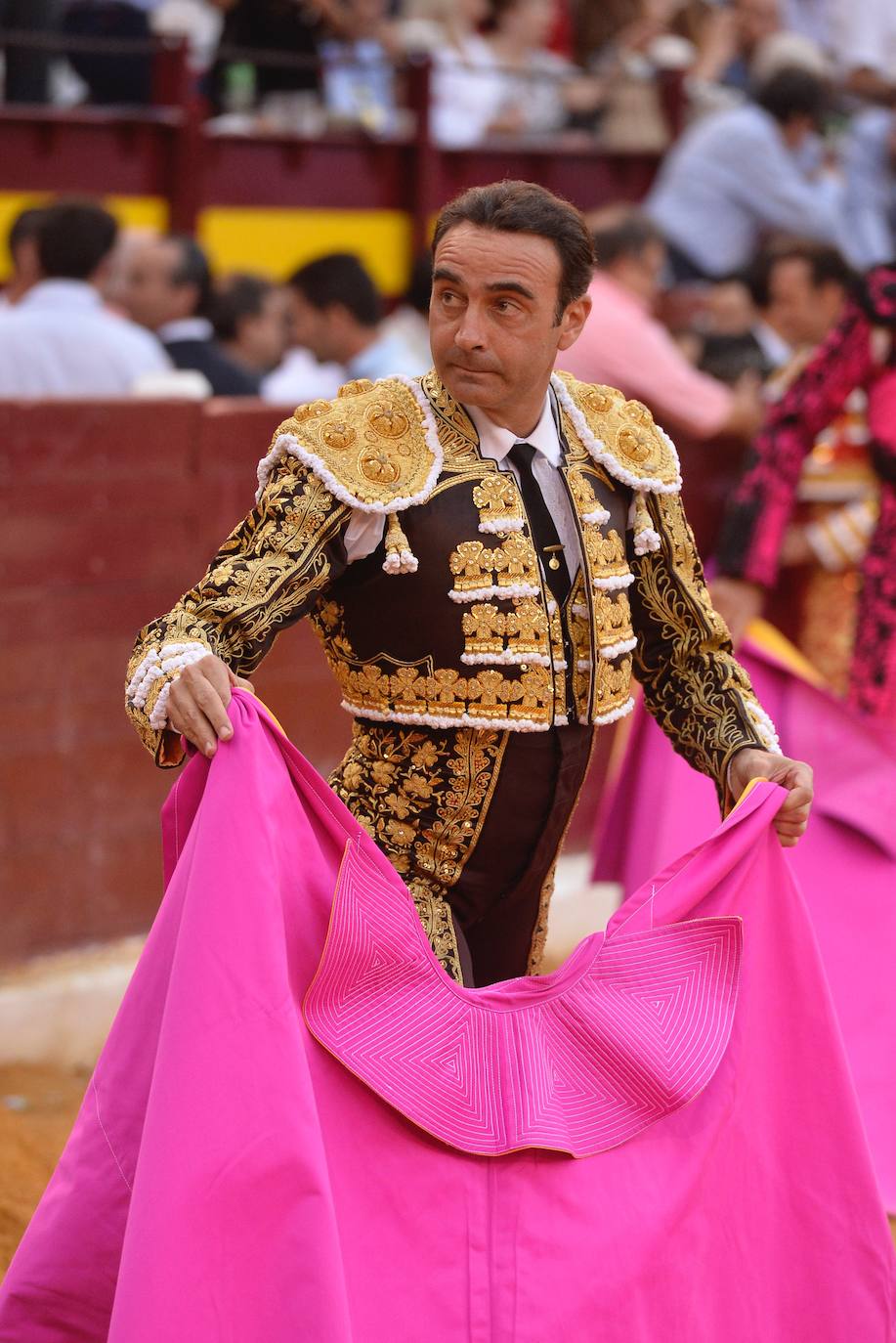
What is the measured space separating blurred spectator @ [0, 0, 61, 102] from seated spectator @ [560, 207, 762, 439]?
2.08 metres

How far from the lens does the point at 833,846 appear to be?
3947mm

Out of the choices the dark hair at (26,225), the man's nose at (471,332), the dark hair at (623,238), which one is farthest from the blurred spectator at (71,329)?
the man's nose at (471,332)

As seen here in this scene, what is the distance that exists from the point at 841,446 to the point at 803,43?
363cm

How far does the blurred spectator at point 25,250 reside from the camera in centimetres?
544

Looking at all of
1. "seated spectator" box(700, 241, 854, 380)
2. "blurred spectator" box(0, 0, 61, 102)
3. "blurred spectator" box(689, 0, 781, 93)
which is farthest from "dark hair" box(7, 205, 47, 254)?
"blurred spectator" box(689, 0, 781, 93)

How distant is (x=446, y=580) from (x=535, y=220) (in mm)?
453

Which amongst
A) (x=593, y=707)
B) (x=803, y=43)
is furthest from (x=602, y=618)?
(x=803, y=43)

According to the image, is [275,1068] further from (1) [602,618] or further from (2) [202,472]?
(2) [202,472]

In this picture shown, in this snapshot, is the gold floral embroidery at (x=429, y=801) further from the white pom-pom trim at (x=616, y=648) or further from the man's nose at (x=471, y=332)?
the man's nose at (x=471, y=332)

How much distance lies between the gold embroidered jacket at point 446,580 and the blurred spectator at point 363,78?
5609 millimetres

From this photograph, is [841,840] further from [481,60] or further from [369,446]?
[481,60]

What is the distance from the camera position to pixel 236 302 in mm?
6305

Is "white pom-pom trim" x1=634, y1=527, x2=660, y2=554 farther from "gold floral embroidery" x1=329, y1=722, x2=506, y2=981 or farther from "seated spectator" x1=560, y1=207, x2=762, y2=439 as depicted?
"seated spectator" x1=560, y1=207, x2=762, y2=439

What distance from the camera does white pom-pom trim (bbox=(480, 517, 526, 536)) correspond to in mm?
2559
